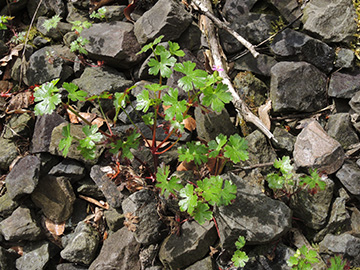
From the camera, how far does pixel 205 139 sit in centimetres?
338

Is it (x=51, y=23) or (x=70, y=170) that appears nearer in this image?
(x=70, y=170)

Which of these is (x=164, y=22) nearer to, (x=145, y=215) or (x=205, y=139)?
(x=205, y=139)

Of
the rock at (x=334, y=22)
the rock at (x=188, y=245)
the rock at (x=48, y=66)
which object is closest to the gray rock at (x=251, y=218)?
the rock at (x=188, y=245)

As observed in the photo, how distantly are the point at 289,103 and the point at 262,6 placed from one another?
1.27 meters

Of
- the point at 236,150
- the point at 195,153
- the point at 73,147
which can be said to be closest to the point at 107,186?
the point at 73,147

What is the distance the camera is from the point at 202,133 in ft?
11.1

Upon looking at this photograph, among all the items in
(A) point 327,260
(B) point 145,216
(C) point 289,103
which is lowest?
(A) point 327,260

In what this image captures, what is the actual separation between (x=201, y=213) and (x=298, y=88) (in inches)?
66.7

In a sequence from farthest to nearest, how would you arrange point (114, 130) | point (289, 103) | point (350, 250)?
1. point (114, 130)
2. point (289, 103)
3. point (350, 250)

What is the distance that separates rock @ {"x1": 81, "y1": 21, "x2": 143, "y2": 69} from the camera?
3766 mm

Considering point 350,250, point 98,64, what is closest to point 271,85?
point 350,250

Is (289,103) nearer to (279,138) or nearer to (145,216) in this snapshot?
(279,138)

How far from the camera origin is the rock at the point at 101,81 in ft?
12.0

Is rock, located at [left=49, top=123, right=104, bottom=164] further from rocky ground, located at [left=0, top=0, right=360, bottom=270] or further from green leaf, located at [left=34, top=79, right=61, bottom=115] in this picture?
green leaf, located at [left=34, top=79, right=61, bottom=115]
